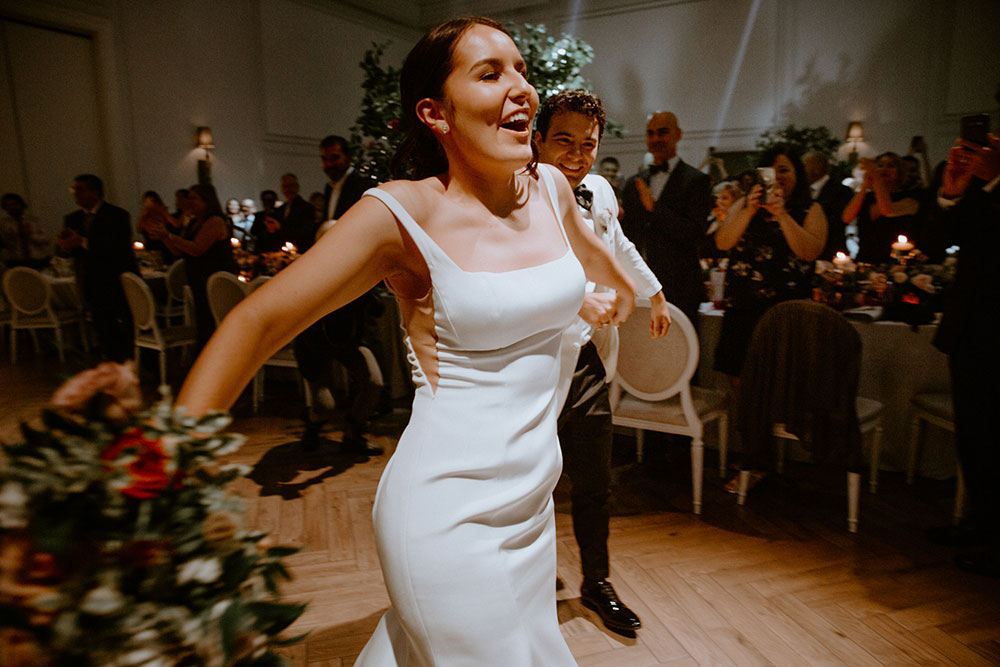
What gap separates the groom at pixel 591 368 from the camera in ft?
6.50

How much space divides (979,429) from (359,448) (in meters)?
3.17

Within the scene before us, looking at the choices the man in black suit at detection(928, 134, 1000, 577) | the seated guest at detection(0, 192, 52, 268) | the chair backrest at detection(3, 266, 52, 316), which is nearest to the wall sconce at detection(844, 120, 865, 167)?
the man in black suit at detection(928, 134, 1000, 577)

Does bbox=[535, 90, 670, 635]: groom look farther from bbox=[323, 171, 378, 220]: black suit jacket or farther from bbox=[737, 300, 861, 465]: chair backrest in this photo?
bbox=[323, 171, 378, 220]: black suit jacket

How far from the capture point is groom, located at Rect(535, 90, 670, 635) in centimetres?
198

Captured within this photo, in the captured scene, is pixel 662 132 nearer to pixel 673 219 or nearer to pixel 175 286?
pixel 673 219

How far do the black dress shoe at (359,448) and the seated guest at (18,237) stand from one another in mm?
5353

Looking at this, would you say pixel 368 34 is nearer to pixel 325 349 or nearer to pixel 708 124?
pixel 708 124

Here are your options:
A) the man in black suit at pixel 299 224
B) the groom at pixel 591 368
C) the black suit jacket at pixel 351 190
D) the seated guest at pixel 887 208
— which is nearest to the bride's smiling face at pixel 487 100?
the groom at pixel 591 368

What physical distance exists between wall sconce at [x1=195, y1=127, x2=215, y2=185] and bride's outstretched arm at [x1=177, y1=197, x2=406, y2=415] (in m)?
8.53

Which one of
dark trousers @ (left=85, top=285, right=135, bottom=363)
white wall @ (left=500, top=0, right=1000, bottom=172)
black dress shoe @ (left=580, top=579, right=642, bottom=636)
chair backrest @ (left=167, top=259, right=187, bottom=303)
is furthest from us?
white wall @ (left=500, top=0, right=1000, bottom=172)

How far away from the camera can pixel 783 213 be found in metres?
3.14

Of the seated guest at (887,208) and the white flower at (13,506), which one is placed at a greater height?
the seated guest at (887,208)

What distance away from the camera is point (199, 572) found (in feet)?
1.84

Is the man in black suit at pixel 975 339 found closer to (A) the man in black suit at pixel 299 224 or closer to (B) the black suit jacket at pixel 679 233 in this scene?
(B) the black suit jacket at pixel 679 233
